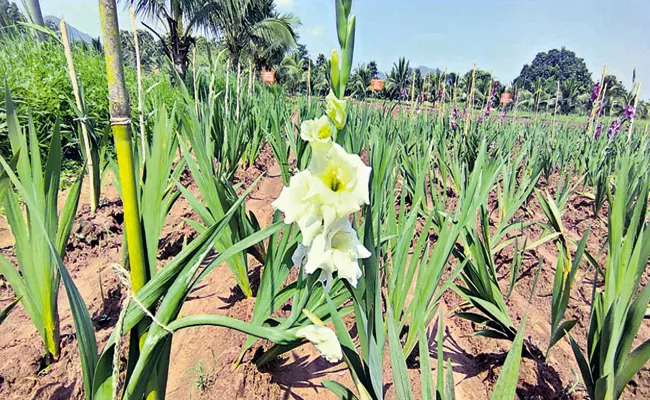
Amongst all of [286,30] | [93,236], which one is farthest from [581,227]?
[286,30]

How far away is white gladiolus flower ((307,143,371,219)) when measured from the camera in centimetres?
54

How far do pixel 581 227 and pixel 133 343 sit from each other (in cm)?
352

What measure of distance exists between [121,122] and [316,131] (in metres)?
0.35

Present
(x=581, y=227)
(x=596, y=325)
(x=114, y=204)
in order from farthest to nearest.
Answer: (x=581, y=227) → (x=114, y=204) → (x=596, y=325)

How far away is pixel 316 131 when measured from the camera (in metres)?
0.53

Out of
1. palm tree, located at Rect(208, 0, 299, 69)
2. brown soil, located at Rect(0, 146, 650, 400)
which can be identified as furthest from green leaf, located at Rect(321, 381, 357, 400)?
palm tree, located at Rect(208, 0, 299, 69)

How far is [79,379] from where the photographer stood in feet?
3.63

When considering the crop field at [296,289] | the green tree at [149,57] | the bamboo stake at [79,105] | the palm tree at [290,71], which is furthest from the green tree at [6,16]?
the palm tree at [290,71]

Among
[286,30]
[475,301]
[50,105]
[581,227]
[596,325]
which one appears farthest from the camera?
[286,30]

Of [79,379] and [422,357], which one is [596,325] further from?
[79,379]

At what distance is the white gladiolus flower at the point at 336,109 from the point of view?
0.55 metres

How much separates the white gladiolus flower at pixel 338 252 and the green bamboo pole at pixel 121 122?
0.36 meters

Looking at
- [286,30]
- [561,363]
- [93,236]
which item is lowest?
[561,363]

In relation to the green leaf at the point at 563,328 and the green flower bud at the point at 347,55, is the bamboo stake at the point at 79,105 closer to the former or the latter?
the green flower bud at the point at 347,55
